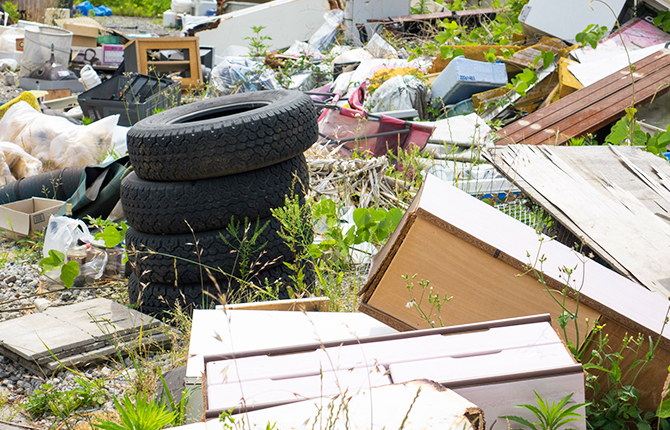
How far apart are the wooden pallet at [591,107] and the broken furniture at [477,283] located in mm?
2156

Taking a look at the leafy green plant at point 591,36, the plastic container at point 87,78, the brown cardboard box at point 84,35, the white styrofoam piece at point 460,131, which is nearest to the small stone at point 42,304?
the white styrofoam piece at point 460,131

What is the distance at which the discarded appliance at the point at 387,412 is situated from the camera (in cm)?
99

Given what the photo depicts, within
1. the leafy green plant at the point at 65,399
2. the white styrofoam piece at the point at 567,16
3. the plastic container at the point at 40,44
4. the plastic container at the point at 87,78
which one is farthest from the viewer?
the plastic container at the point at 40,44

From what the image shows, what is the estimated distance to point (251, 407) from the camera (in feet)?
3.72

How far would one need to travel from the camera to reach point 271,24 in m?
9.77

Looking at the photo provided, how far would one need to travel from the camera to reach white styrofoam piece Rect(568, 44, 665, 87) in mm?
4414

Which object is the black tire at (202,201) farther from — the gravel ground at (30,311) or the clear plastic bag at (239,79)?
the clear plastic bag at (239,79)

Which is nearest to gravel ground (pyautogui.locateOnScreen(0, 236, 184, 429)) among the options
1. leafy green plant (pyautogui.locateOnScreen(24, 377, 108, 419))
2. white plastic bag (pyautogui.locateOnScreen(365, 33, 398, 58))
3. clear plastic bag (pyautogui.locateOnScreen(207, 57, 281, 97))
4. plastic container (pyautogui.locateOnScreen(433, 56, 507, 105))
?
leafy green plant (pyautogui.locateOnScreen(24, 377, 108, 419))

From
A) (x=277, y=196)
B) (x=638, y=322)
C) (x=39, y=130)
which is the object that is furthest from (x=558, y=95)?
(x=39, y=130)

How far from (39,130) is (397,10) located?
6.34 meters

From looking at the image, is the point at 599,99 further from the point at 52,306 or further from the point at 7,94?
the point at 7,94

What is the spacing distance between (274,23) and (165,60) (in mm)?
2624

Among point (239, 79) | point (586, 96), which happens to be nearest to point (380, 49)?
point (239, 79)

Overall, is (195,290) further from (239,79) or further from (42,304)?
(239,79)
